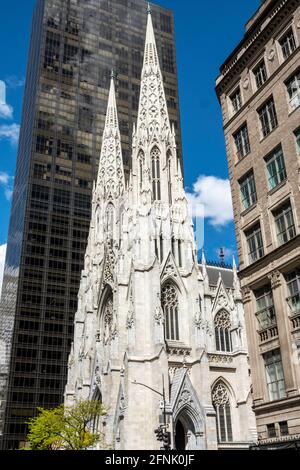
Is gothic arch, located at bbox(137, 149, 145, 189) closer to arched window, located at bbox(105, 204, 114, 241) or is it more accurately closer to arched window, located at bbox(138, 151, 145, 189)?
arched window, located at bbox(138, 151, 145, 189)

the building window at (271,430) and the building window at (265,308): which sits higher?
the building window at (265,308)

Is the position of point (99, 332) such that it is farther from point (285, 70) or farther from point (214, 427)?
point (285, 70)

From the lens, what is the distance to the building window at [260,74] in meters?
24.8

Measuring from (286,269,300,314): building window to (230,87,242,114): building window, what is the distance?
1086cm

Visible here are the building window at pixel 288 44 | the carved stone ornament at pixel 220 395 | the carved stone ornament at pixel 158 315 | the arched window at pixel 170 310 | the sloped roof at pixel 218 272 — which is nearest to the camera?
the building window at pixel 288 44

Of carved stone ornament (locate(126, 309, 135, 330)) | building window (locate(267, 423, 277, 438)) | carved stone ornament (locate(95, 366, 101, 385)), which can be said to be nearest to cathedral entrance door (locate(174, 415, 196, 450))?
carved stone ornament (locate(126, 309, 135, 330))

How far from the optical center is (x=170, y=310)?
1831 inches

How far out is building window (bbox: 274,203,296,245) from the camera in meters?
20.8

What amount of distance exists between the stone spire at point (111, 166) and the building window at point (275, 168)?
141 feet

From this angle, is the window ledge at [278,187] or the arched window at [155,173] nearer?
the window ledge at [278,187]

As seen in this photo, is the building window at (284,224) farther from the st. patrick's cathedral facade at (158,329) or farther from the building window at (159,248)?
the building window at (159,248)

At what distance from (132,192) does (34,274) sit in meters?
30.0

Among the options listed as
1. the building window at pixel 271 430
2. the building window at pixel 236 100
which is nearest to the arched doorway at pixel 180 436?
the building window at pixel 271 430
